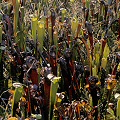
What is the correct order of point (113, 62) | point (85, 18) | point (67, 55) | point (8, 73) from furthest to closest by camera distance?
point (85, 18), point (8, 73), point (113, 62), point (67, 55)

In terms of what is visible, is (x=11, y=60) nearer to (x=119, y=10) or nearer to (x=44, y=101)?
(x=44, y=101)

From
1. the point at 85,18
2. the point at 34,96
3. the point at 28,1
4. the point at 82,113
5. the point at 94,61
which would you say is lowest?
the point at 82,113

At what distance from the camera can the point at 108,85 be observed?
126 centimetres

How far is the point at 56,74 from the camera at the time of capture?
4.76ft

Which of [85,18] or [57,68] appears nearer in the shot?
[57,68]

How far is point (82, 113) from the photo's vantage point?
52.0 inches

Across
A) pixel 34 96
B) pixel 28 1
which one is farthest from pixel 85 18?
pixel 34 96

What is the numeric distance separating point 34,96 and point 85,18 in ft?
3.57

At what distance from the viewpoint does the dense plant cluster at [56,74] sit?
1.15 metres

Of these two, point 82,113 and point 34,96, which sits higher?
point 34,96

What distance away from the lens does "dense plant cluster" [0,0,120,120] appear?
1.15m

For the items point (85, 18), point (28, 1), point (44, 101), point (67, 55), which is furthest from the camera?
point (28, 1)

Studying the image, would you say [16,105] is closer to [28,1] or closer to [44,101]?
[44,101]

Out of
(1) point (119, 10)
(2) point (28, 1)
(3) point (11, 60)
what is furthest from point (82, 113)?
(2) point (28, 1)
